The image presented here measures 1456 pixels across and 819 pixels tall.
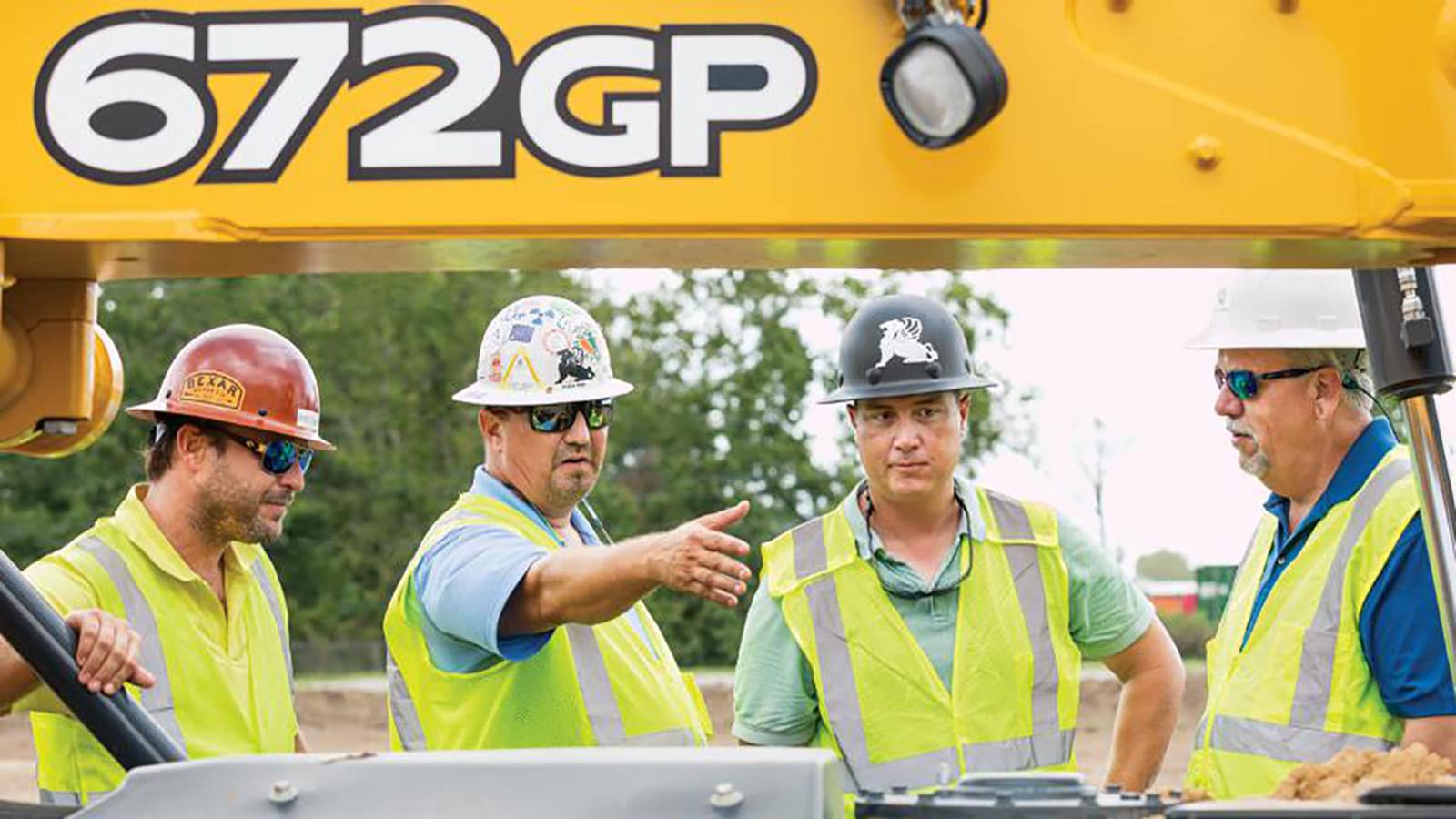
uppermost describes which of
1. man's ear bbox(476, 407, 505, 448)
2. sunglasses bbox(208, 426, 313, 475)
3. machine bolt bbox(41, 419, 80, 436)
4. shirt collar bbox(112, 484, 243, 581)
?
machine bolt bbox(41, 419, 80, 436)

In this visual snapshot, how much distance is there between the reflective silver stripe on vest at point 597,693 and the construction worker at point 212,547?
0.81 m

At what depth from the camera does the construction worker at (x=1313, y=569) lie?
4797 millimetres

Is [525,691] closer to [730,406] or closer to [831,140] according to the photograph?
[831,140]

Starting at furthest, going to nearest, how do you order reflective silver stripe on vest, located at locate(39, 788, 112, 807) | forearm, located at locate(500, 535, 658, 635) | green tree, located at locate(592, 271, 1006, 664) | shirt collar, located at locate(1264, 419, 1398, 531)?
green tree, located at locate(592, 271, 1006, 664) < shirt collar, located at locate(1264, 419, 1398, 531) < reflective silver stripe on vest, located at locate(39, 788, 112, 807) < forearm, located at locate(500, 535, 658, 635)

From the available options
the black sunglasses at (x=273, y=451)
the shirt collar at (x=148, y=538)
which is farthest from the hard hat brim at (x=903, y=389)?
the shirt collar at (x=148, y=538)

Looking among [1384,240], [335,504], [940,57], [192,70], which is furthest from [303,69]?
[335,504]

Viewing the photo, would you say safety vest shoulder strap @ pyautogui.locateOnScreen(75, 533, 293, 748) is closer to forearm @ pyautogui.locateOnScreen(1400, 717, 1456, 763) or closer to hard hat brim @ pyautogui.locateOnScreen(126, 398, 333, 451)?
hard hat brim @ pyautogui.locateOnScreen(126, 398, 333, 451)

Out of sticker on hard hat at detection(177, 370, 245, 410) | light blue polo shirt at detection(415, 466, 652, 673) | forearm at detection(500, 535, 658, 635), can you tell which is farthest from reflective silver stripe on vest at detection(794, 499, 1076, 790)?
sticker on hard hat at detection(177, 370, 245, 410)

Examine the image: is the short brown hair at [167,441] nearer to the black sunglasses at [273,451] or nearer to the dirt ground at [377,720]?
the black sunglasses at [273,451]

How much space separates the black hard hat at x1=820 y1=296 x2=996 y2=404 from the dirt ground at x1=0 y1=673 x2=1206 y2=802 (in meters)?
14.8

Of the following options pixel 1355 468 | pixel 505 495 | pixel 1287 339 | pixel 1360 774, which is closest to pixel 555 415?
pixel 505 495

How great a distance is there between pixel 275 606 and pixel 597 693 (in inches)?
45.1

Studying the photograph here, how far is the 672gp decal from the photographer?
2.89 meters

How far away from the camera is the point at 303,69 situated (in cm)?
292
